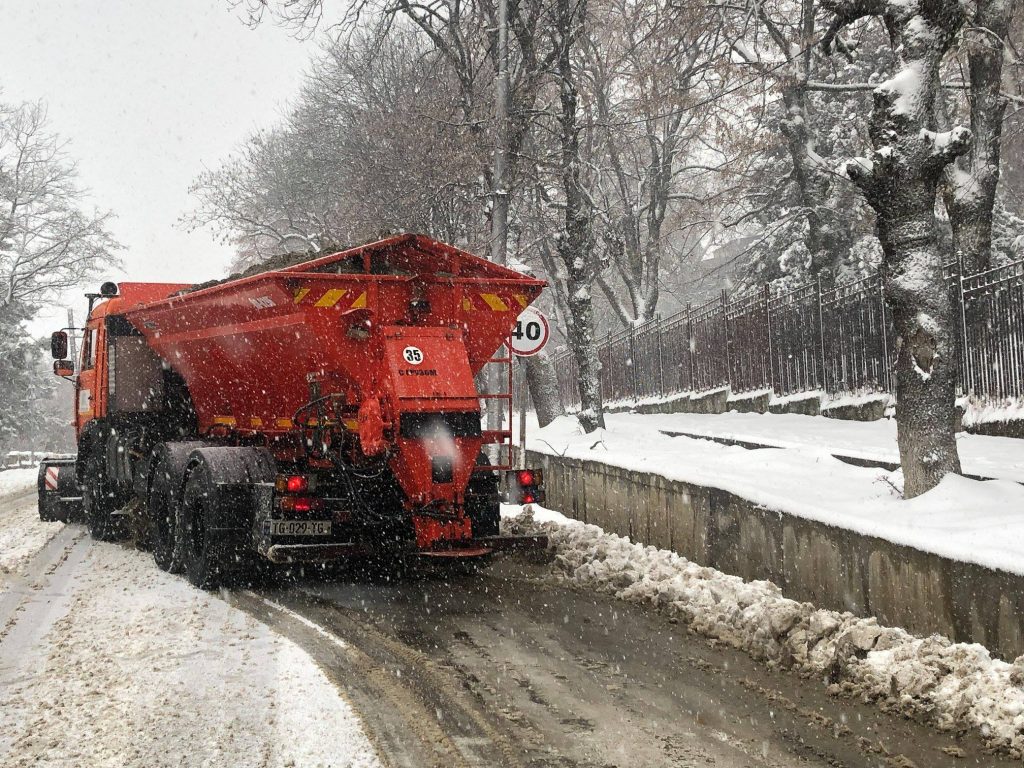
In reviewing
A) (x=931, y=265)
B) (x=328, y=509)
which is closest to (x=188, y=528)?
(x=328, y=509)

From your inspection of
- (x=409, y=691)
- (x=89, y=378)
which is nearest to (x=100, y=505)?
(x=89, y=378)

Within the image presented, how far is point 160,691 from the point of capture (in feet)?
19.5

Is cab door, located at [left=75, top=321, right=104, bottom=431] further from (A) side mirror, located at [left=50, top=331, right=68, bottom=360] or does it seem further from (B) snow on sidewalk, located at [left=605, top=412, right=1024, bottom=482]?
(B) snow on sidewalk, located at [left=605, top=412, right=1024, bottom=482]

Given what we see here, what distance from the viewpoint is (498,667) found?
6547 millimetres

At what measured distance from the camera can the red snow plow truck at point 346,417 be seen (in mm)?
9008

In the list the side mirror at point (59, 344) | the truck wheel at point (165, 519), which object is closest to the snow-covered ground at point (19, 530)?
the truck wheel at point (165, 519)

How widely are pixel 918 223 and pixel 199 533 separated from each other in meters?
7.01

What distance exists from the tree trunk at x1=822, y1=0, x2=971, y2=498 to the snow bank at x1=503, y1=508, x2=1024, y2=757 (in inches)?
68.3

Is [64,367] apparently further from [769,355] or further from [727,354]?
[727,354]

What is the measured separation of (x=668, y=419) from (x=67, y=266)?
2969 cm

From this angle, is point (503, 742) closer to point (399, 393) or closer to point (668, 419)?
point (399, 393)

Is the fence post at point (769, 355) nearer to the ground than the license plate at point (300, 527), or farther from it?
farther from it

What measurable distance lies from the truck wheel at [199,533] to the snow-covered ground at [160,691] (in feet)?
1.61

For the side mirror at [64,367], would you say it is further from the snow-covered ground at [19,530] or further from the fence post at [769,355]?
the fence post at [769,355]
